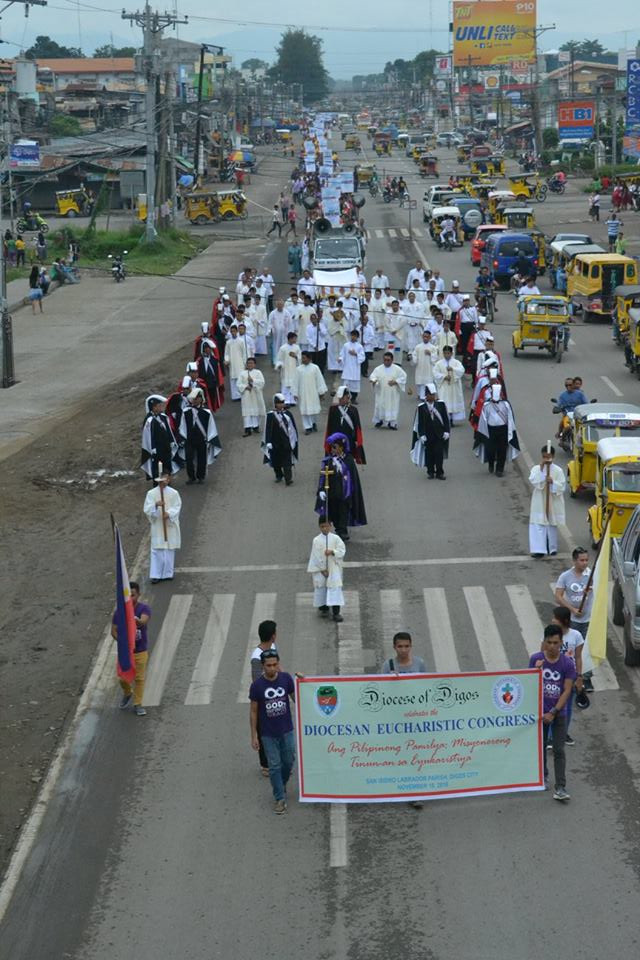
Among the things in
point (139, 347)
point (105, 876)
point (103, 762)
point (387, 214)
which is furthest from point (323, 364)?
point (387, 214)

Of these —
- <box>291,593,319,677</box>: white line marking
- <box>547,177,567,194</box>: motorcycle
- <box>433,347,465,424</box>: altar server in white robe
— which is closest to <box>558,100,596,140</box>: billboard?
Answer: <box>547,177,567,194</box>: motorcycle

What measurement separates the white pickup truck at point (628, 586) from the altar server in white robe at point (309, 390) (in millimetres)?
9517

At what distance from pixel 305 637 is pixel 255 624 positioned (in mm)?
745

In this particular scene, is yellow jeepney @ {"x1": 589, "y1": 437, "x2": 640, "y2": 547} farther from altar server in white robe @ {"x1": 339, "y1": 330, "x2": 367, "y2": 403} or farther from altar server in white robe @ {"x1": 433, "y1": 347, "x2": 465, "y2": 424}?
altar server in white robe @ {"x1": 339, "y1": 330, "x2": 367, "y2": 403}

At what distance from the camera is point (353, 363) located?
27906mm

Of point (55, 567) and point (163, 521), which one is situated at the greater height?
point (163, 521)

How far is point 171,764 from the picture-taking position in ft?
41.6

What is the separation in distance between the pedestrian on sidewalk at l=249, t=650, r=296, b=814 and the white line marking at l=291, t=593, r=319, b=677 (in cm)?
302

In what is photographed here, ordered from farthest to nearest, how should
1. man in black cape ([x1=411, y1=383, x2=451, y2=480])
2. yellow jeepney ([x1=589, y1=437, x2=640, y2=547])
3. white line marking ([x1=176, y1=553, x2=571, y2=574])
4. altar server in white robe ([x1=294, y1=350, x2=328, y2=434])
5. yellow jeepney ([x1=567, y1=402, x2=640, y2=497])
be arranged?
altar server in white robe ([x1=294, y1=350, x2=328, y2=434])
man in black cape ([x1=411, y1=383, x2=451, y2=480])
yellow jeepney ([x1=567, y1=402, x2=640, y2=497])
white line marking ([x1=176, y1=553, x2=571, y2=574])
yellow jeepney ([x1=589, y1=437, x2=640, y2=547])

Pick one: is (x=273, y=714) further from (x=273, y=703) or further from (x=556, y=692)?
(x=556, y=692)

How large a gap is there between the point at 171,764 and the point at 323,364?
18.5 m

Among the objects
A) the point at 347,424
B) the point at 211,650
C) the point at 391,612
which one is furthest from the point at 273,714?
the point at 347,424

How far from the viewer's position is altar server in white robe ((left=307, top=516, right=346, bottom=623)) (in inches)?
632

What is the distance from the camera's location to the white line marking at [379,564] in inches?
723
